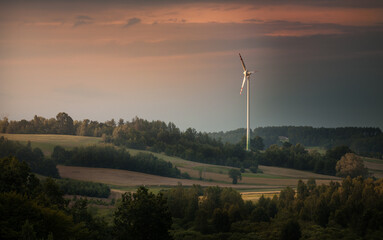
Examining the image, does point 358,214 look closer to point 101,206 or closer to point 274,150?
point 101,206

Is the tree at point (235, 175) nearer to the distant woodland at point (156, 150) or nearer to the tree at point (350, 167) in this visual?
the distant woodland at point (156, 150)

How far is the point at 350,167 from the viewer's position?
165 metres

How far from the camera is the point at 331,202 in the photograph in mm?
100375

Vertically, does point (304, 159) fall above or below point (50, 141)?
below

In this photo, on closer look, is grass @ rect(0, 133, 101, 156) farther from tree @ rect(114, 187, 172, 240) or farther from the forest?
tree @ rect(114, 187, 172, 240)

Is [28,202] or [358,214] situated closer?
[28,202]

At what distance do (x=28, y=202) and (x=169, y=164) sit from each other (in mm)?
109215

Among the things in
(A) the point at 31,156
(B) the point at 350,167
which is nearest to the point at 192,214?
(A) the point at 31,156

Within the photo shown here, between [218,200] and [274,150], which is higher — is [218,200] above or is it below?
below

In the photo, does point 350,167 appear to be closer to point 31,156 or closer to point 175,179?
point 175,179

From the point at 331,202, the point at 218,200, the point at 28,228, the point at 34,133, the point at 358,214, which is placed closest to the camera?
the point at 28,228

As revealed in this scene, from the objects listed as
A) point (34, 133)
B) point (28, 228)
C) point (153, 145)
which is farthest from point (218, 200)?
point (34, 133)

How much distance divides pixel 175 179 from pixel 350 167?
186 ft

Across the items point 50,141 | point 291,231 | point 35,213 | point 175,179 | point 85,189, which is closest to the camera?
point 35,213
